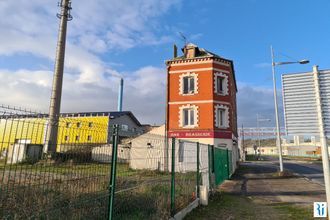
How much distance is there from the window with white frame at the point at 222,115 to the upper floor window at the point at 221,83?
4.56 ft

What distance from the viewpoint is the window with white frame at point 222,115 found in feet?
86.1

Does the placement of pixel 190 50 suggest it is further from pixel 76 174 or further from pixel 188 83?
pixel 76 174

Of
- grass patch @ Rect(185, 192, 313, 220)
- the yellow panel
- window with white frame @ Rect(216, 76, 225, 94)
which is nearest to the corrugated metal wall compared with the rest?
grass patch @ Rect(185, 192, 313, 220)

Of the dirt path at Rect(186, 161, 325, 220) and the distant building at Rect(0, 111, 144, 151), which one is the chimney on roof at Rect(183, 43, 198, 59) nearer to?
the dirt path at Rect(186, 161, 325, 220)

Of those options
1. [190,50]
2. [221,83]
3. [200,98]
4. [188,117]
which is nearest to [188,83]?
[200,98]

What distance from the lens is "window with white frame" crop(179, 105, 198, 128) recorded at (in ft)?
87.8

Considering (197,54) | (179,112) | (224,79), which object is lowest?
(179,112)

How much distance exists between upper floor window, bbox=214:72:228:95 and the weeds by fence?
19.2 m

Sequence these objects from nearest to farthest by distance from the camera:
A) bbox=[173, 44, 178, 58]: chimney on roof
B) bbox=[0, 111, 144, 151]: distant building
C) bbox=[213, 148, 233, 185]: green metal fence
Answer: bbox=[0, 111, 144, 151]: distant building
bbox=[213, 148, 233, 185]: green metal fence
bbox=[173, 44, 178, 58]: chimney on roof

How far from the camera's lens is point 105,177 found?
17.9 ft

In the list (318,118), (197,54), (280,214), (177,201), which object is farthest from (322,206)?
(197,54)

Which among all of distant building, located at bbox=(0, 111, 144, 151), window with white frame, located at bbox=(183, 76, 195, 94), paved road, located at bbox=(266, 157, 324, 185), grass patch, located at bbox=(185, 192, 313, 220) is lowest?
grass patch, located at bbox=(185, 192, 313, 220)

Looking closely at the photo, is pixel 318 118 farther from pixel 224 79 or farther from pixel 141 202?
pixel 224 79

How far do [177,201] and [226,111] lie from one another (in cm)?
1899
